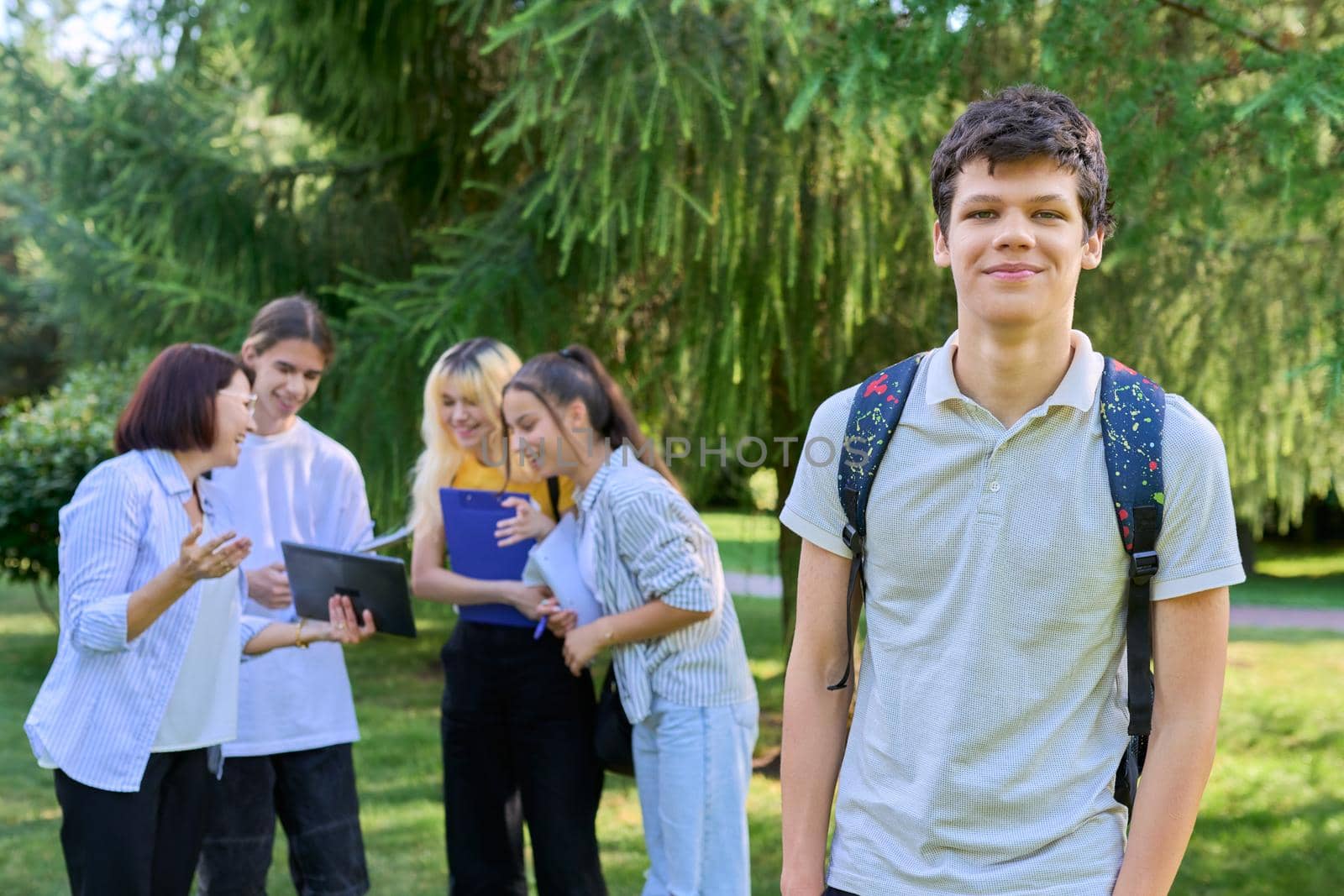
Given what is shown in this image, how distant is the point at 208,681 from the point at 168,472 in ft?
1.64

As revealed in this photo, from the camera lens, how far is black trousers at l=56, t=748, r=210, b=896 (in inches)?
113

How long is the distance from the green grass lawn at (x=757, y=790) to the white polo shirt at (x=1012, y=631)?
3613 mm

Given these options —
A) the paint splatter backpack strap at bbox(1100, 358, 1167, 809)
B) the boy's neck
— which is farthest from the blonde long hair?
the paint splatter backpack strap at bbox(1100, 358, 1167, 809)

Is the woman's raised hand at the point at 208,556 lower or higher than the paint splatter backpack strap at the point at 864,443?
lower

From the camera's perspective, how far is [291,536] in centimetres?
373

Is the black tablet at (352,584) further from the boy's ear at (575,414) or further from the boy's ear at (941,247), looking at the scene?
the boy's ear at (941,247)

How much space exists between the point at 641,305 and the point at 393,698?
4882mm

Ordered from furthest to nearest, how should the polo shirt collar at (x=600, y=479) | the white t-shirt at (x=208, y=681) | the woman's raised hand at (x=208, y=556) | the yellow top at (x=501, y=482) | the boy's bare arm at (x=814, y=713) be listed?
the yellow top at (x=501, y=482) → the polo shirt collar at (x=600, y=479) → the white t-shirt at (x=208, y=681) → the woman's raised hand at (x=208, y=556) → the boy's bare arm at (x=814, y=713)

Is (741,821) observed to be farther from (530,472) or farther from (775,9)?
(775,9)

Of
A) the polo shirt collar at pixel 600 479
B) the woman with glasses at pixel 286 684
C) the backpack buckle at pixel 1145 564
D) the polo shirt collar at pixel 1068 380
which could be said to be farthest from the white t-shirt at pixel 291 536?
the backpack buckle at pixel 1145 564

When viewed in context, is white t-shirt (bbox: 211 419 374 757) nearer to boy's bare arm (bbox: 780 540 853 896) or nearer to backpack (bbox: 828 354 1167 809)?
boy's bare arm (bbox: 780 540 853 896)

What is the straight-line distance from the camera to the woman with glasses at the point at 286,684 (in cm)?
353

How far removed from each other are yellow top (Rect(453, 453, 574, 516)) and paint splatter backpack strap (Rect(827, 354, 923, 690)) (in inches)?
78.1

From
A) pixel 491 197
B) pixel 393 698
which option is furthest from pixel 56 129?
pixel 393 698
